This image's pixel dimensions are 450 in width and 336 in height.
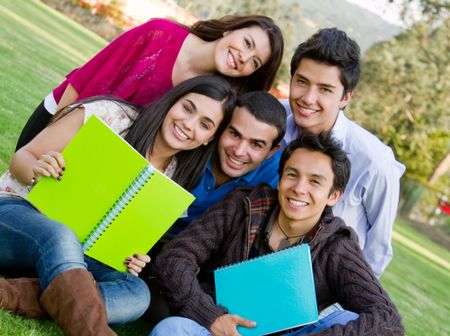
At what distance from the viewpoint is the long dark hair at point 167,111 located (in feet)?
9.13

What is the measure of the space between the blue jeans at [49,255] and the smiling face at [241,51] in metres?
1.24

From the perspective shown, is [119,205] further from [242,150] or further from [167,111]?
[242,150]

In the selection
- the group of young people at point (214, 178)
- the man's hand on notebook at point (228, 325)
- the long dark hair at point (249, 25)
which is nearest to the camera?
the group of young people at point (214, 178)

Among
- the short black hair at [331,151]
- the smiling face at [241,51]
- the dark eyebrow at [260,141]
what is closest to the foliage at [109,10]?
the smiling face at [241,51]

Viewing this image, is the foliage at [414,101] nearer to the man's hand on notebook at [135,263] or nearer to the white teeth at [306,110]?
the white teeth at [306,110]

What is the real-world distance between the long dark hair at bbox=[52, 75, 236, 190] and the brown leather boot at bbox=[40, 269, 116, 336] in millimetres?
748

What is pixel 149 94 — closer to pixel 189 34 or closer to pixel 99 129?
pixel 189 34

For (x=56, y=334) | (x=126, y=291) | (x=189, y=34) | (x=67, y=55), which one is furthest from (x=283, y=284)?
(x=67, y=55)

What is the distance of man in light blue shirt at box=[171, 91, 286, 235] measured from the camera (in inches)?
118

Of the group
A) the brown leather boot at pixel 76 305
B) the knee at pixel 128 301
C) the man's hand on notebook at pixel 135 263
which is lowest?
the knee at pixel 128 301

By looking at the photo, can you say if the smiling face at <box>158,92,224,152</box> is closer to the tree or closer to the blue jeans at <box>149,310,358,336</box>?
the blue jeans at <box>149,310,358,336</box>

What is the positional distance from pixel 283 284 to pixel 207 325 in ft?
1.12

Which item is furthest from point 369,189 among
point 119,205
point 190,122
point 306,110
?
point 119,205

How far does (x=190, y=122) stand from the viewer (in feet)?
9.21
